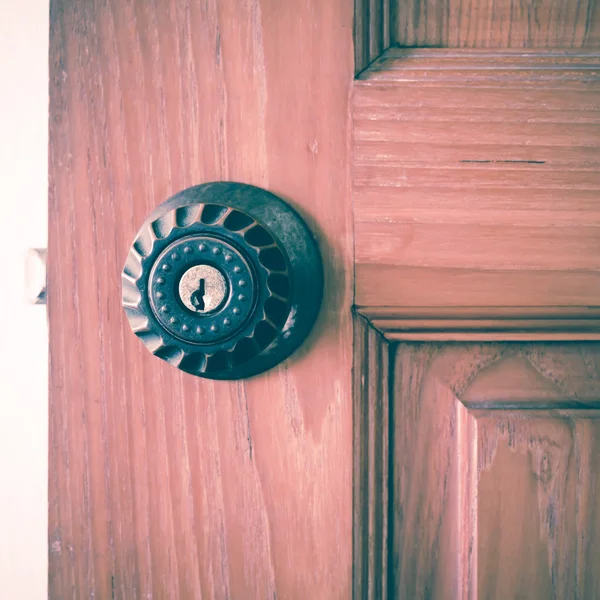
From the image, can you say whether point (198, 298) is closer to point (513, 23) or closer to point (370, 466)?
point (370, 466)

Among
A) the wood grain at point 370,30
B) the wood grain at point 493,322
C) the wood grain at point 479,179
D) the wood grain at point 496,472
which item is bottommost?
the wood grain at point 496,472

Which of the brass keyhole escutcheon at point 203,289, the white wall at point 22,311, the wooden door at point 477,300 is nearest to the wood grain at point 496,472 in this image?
the wooden door at point 477,300

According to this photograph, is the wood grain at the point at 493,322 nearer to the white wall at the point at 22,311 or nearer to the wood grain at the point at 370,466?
the wood grain at the point at 370,466

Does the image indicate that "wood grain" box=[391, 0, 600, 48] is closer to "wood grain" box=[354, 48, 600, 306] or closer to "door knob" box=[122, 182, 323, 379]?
"wood grain" box=[354, 48, 600, 306]

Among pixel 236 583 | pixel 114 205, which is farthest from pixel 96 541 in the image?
pixel 114 205

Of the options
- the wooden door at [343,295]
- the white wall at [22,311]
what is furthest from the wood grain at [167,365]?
the white wall at [22,311]

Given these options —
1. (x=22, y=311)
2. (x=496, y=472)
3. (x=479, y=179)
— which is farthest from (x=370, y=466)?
(x=22, y=311)

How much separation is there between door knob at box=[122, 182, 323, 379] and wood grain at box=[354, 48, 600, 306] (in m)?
0.06

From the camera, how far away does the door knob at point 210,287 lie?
254 millimetres

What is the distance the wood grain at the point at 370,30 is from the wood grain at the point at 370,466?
0.16 m

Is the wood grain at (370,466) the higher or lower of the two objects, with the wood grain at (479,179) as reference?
lower

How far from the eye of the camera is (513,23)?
0.92ft

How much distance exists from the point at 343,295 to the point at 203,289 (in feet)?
0.28

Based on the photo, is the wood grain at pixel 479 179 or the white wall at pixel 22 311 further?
the white wall at pixel 22 311
